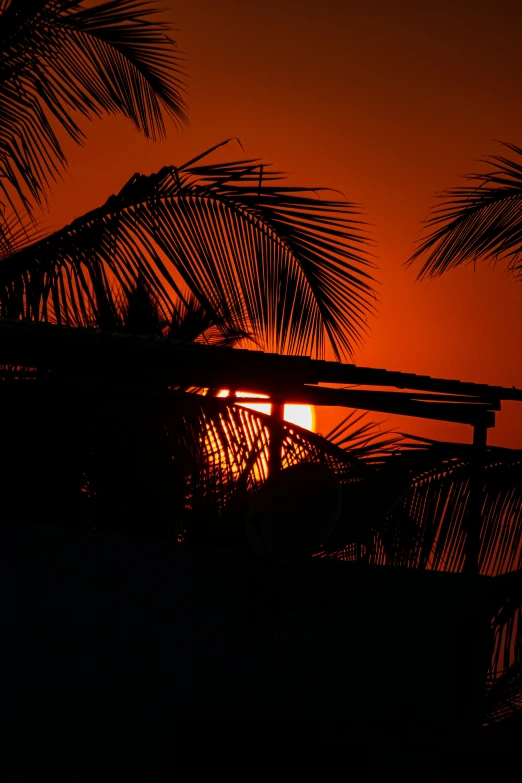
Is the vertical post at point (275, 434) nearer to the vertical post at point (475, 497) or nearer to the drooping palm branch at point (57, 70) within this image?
the vertical post at point (475, 497)

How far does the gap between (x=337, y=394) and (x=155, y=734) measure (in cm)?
159

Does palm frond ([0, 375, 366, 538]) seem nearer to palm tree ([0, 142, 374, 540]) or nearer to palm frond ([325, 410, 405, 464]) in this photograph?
palm tree ([0, 142, 374, 540])

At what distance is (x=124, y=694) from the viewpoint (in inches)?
130

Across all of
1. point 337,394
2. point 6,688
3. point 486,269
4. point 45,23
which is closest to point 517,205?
point 486,269

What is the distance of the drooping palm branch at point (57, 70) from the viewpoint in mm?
5117

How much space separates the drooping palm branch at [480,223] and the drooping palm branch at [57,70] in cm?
199

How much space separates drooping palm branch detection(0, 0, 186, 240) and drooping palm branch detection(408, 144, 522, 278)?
6.52ft

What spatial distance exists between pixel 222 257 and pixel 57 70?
165 cm

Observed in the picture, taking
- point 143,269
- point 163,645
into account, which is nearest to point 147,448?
point 143,269

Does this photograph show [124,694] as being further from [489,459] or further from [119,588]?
[489,459]

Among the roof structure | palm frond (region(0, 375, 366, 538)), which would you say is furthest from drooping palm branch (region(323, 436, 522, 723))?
the roof structure

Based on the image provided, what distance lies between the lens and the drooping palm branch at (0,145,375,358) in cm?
455

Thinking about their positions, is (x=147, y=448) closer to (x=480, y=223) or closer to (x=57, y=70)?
(x=57, y=70)

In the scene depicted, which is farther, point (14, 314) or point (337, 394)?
point (14, 314)
